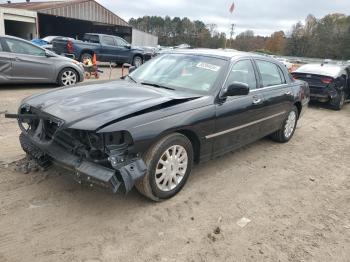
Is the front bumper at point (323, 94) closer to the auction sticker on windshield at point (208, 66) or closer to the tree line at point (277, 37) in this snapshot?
the auction sticker on windshield at point (208, 66)

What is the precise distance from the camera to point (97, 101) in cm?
370

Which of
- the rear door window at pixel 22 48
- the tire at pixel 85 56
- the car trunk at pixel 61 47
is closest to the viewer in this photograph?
Result: the rear door window at pixel 22 48

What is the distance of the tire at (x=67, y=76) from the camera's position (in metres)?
10.4

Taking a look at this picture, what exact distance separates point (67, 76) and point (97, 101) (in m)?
7.38

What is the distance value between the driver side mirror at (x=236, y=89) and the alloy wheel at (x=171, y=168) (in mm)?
974

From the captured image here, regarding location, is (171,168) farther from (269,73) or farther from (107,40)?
(107,40)

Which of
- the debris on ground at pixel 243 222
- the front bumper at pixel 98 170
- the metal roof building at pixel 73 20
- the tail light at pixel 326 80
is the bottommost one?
the debris on ground at pixel 243 222

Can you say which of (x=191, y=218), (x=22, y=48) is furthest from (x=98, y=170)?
(x=22, y=48)

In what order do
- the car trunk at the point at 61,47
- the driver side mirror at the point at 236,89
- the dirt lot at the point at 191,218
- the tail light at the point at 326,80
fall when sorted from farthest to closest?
1. the car trunk at the point at 61,47
2. the tail light at the point at 326,80
3. the driver side mirror at the point at 236,89
4. the dirt lot at the point at 191,218

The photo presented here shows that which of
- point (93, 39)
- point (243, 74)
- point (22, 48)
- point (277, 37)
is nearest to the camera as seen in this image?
point (243, 74)

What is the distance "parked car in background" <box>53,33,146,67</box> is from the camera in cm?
1681

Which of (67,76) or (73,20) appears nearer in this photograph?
(67,76)

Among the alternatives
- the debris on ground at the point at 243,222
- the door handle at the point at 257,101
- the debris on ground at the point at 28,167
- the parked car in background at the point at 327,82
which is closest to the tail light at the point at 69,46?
the parked car in background at the point at 327,82

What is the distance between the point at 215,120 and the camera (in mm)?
4238
